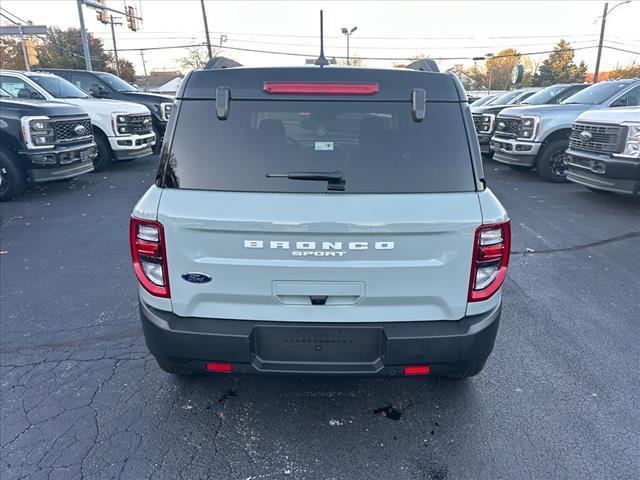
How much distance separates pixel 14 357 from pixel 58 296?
108cm

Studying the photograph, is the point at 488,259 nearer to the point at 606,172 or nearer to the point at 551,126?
the point at 606,172

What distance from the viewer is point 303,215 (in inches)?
79.4

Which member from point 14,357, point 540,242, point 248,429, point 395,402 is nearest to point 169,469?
point 248,429

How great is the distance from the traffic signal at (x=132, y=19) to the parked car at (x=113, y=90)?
1108cm

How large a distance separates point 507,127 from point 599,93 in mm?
1872

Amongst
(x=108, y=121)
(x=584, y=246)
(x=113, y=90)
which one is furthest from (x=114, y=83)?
(x=584, y=246)

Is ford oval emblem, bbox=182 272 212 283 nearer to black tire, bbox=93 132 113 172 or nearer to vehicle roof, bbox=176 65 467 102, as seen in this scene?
vehicle roof, bbox=176 65 467 102

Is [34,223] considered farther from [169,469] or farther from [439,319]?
[439,319]

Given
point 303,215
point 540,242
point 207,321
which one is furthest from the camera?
point 540,242

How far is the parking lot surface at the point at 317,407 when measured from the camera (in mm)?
2273

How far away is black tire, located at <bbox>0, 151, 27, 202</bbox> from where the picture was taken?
7545 mm

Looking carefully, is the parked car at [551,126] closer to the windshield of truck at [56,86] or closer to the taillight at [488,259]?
the taillight at [488,259]

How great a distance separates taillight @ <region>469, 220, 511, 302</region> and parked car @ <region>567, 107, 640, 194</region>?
19.3 ft

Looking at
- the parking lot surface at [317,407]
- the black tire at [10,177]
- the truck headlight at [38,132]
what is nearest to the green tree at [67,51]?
the black tire at [10,177]
